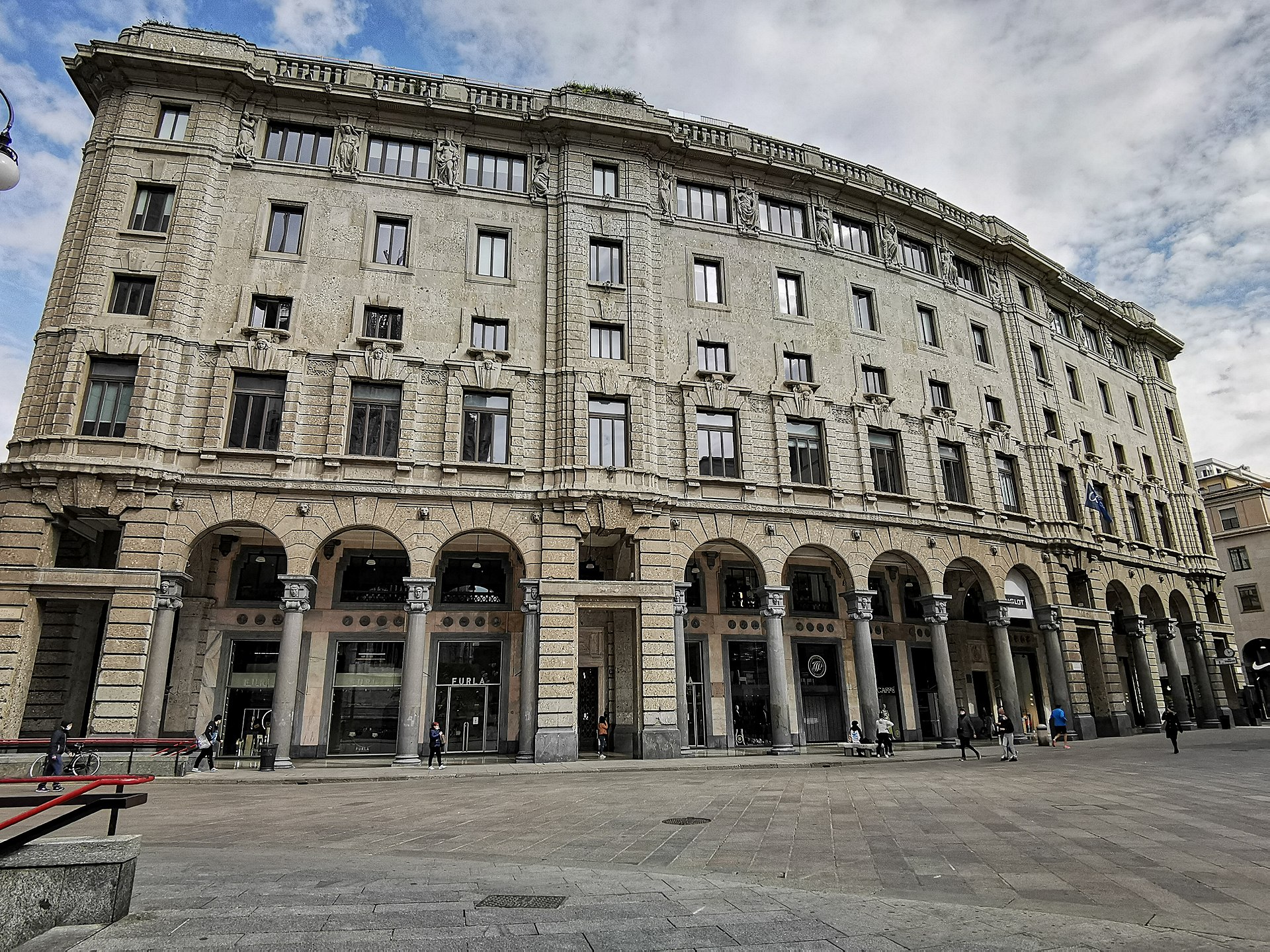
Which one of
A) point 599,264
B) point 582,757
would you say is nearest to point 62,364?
point 599,264

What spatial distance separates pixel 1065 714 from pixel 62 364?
41.5 m

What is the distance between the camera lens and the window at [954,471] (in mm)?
33281

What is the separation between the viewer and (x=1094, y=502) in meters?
37.7

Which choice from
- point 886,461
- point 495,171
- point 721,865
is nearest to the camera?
point 721,865

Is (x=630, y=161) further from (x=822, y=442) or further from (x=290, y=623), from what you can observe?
(x=290, y=623)

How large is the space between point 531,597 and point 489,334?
10.1m

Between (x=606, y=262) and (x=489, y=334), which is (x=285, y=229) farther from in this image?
(x=606, y=262)

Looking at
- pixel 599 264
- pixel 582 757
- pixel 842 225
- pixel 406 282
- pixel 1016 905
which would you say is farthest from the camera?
pixel 842 225

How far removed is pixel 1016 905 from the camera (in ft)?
22.9

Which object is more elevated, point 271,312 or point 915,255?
point 915,255

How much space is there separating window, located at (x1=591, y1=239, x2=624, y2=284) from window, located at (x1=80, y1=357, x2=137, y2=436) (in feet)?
53.9

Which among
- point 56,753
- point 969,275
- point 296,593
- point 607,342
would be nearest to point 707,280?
point 607,342

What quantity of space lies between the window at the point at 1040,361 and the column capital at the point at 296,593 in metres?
37.0

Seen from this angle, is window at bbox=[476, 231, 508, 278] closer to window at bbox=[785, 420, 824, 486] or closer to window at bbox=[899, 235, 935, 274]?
window at bbox=[785, 420, 824, 486]
